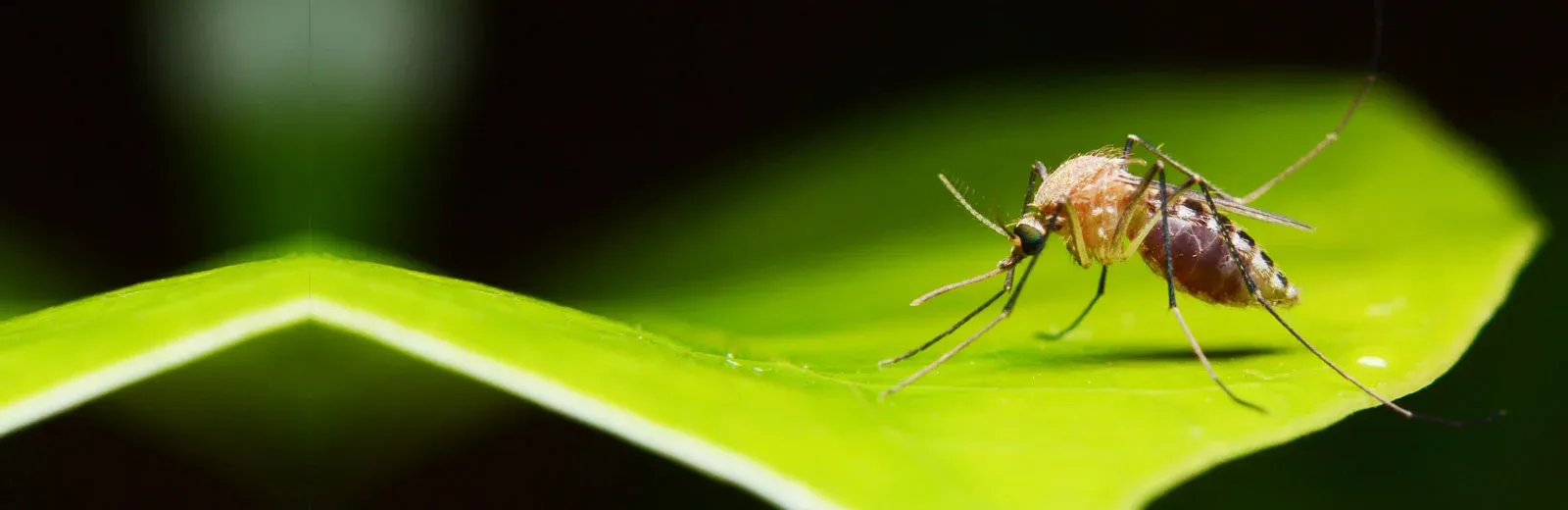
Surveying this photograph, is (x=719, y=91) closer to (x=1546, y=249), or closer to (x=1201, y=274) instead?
(x=1201, y=274)

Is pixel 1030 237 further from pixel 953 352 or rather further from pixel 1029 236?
pixel 953 352

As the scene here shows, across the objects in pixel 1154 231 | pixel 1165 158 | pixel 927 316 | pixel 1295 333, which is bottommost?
pixel 927 316

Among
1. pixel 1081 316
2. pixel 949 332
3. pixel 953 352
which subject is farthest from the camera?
pixel 1081 316

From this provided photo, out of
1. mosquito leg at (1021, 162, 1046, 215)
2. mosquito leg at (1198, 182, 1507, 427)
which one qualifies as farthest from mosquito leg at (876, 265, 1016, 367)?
mosquito leg at (1198, 182, 1507, 427)

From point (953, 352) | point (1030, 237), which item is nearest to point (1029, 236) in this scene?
point (1030, 237)

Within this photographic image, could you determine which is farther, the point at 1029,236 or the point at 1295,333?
the point at 1029,236

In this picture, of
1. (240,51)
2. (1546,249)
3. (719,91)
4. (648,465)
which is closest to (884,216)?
(719,91)
